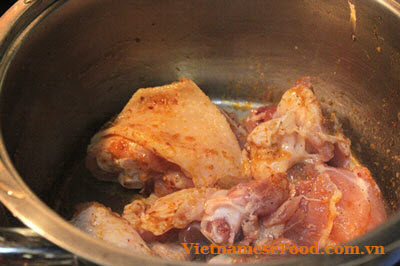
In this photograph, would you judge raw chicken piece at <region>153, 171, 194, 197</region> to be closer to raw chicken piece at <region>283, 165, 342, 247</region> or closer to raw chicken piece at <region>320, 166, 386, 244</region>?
raw chicken piece at <region>283, 165, 342, 247</region>

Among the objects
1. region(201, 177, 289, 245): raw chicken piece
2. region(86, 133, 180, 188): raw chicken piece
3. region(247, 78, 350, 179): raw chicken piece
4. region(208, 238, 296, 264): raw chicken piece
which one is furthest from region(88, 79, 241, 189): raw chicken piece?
region(208, 238, 296, 264): raw chicken piece

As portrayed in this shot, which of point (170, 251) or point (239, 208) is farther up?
point (239, 208)

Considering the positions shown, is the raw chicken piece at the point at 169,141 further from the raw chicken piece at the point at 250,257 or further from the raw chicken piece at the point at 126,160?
the raw chicken piece at the point at 250,257

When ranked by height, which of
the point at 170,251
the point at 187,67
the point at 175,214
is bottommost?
the point at 170,251

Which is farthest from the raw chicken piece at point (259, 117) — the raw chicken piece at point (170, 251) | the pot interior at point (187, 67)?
the raw chicken piece at point (170, 251)

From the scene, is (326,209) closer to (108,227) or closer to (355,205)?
(355,205)

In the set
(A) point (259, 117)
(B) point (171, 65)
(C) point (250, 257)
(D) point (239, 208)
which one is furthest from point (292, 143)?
(B) point (171, 65)

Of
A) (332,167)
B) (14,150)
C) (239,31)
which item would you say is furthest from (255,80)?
(14,150)

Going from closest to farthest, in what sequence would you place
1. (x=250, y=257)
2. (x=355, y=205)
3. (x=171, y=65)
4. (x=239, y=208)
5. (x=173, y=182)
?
(x=250, y=257), (x=239, y=208), (x=355, y=205), (x=173, y=182), (x=171, y=65)
